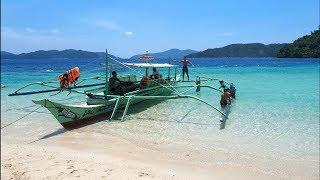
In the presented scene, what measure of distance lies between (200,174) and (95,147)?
2.69 metres

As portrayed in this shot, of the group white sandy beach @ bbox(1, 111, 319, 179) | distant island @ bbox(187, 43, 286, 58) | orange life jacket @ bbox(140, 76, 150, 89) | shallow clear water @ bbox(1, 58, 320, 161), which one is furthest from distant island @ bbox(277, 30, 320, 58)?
white sandy beach @ bbox(1, 111, 319, 179)

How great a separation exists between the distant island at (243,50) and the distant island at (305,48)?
50237 mm

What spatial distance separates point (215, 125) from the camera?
10414 mm

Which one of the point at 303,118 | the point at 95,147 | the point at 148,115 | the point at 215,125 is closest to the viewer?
the point at 95,147

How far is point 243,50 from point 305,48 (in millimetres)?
80017

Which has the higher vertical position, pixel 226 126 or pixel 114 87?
pixel 114 87

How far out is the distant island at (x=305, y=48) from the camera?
90062 millimetres

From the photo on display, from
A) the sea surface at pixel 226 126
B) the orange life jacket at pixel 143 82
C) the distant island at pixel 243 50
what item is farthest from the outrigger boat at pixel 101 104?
the distant island at pixel 243 50

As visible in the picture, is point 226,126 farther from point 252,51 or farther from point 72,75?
point 252,51

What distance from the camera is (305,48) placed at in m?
93.8

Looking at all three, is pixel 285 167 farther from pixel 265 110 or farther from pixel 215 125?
pixel 265 110

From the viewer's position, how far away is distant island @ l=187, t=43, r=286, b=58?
160 m

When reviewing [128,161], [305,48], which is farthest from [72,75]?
[305,48]

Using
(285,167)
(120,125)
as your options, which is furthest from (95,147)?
(285,167)
